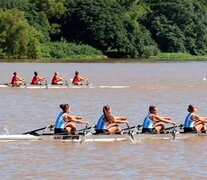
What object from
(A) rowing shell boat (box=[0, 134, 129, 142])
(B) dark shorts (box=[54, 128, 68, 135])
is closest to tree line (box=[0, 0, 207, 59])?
(A) rowing shell boat (box=[0, 134, 129, 142])

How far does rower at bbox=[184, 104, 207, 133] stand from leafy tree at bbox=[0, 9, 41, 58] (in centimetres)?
7897

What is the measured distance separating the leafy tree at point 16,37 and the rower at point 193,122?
7897 centimetres

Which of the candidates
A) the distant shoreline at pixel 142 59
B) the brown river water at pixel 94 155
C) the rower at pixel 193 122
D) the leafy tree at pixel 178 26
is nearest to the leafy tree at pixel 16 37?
the distant shoreline at pixel 142 59

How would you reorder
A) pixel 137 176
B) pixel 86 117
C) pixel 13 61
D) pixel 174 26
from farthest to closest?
pixel 174 26, pixel 13 61, pixel 86 117, pixel 137 176

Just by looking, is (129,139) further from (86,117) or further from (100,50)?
(100,50)

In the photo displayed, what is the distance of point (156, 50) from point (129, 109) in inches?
3362

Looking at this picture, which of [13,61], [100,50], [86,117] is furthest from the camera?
[100,50]

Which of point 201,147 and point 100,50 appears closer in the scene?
point 201,147

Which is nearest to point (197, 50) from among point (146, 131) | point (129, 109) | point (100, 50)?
point (100, 50)

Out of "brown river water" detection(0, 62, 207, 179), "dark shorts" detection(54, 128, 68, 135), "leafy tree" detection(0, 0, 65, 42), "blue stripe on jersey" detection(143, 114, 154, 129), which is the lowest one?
"brown river water" detection(0, 62, 207, 179)

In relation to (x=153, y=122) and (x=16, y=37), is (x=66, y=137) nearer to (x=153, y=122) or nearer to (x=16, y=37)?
(x=153, y=122)

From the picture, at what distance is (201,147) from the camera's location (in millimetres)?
25188

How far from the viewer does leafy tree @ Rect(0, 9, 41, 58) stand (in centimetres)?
10425

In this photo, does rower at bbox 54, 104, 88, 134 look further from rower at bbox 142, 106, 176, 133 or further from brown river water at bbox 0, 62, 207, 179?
rower at bbox 142, 106, 176, 133
